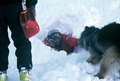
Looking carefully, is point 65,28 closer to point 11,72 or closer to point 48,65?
point 48,65

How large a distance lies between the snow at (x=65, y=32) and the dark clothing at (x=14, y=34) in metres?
0.51

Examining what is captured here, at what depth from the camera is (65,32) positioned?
4.91 m

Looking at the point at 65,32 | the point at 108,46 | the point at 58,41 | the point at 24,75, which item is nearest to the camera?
the point at 24,75

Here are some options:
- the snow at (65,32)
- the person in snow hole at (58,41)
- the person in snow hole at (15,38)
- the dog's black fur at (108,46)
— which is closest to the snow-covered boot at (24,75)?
the person in snow hole at (15,38)

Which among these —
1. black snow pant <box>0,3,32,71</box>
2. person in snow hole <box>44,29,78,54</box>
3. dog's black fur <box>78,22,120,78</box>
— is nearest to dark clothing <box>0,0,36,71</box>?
black snow pant <box>0,3,32,71</box>

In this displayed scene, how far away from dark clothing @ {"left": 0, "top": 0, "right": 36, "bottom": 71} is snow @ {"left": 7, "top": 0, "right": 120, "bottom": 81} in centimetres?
51

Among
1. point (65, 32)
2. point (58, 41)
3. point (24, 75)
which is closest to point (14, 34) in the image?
point (24, 75)

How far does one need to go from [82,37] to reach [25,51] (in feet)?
6.05

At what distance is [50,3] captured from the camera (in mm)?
6016

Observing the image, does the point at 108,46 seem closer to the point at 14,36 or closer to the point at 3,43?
the point at 14,36

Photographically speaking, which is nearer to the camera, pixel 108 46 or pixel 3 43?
pixel 3 43

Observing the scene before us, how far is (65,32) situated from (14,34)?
346 cm

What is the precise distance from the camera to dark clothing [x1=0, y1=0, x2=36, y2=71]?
1455 millimetres

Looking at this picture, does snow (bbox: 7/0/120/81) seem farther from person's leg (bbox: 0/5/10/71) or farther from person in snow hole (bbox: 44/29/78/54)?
person's leg (bbox: 0/5/10/71)
